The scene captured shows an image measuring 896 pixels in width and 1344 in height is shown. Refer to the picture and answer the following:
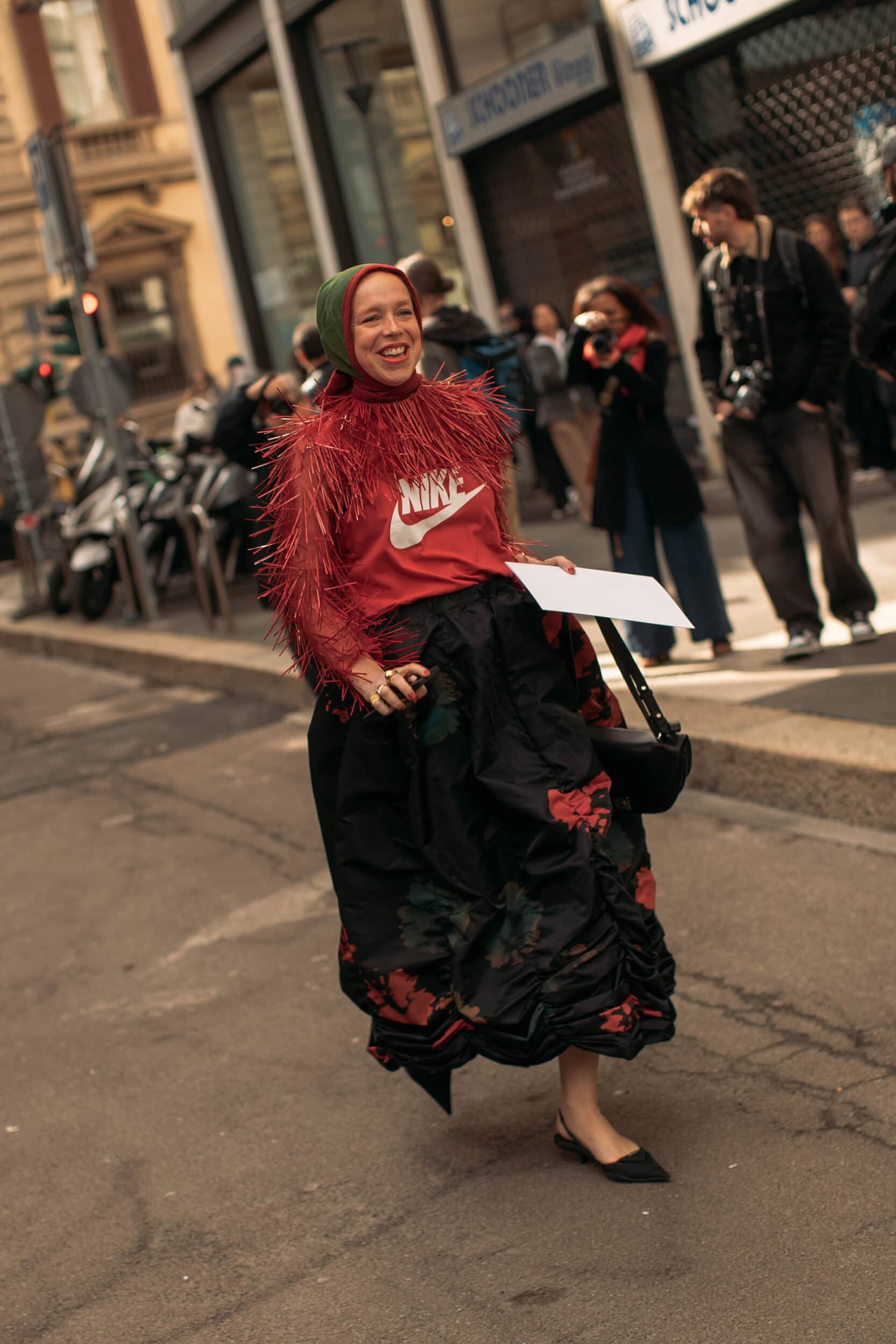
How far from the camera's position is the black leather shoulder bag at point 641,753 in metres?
3.16

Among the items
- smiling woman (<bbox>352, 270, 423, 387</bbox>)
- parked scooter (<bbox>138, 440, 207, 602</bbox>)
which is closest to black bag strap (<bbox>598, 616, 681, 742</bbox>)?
smiling woman (<bbox>352, 270, 423, 387</bbox>)

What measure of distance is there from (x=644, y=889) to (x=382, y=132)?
1355 centimetres

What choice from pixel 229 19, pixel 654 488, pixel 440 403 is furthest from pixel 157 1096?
pixel 229 19

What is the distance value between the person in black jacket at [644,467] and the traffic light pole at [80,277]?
6.37 m

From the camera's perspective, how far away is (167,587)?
15.2 m

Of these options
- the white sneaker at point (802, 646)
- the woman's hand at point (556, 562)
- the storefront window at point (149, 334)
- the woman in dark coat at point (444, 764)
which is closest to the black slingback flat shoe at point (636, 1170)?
the woman in dark coat at point (444, 764)

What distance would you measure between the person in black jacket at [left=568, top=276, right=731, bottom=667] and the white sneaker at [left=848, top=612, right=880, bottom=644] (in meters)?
0.63

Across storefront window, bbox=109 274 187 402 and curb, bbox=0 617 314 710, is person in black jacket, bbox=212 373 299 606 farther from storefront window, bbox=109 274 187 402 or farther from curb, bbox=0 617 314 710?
storefront window, bbox=109 274 187 402

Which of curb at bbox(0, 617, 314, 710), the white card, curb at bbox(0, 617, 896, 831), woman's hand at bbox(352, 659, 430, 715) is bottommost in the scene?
curb at bbox(0, 617, 896, 831)

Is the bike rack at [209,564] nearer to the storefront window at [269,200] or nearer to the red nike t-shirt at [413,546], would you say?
the storefront window at [269,200]

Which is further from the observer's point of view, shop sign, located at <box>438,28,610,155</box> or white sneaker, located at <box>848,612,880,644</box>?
shop sign, located at <box>438,28,610,155</box>

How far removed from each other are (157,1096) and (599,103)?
10.6 m

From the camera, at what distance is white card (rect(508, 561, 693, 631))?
9.95 feet

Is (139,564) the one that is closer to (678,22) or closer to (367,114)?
(367,114)
